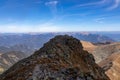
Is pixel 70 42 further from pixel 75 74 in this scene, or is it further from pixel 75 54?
pixel 75 74

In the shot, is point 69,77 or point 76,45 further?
point 76,45

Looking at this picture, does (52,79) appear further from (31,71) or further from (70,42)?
(70,42)

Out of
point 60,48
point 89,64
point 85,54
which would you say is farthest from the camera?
point 85,54

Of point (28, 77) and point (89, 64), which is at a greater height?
point (28, 77)

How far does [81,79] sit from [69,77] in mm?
2324

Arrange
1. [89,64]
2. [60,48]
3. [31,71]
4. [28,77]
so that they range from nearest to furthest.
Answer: [28,77], [31,71], [60,48], [89,64]

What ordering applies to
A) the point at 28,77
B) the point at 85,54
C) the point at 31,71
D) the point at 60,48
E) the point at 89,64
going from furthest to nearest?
1. the point at 85,54
2. the point at 89,64
3. the point at 60,48
4. the point at 31,71
5. the point at 28,77

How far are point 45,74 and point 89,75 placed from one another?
913 centimetres

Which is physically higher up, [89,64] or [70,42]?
[70,42]

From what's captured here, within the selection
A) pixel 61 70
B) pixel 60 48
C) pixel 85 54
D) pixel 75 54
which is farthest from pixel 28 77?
pixel 85 54

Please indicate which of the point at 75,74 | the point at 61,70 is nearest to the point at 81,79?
the point at 75,74

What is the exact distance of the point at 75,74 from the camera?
44.4 meters

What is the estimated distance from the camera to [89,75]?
4672cm

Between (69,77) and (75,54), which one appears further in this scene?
(75,54)
